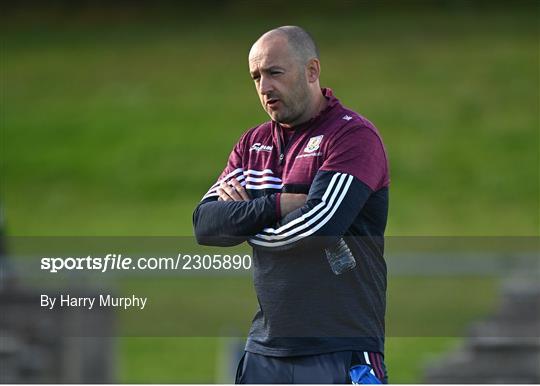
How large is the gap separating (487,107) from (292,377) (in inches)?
974

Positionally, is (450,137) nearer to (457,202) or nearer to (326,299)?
(457,202)

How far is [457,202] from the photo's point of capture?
25266 mm

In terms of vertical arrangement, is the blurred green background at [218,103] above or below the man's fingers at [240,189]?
above

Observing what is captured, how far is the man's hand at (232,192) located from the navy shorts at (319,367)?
0.67 meters

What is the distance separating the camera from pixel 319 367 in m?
5.11

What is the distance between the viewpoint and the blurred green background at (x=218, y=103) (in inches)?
989

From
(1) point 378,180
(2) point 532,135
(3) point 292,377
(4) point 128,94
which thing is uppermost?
(4) point 128,94

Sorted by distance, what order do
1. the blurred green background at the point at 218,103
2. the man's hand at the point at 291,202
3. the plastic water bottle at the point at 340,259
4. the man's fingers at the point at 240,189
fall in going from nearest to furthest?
the plastic water bottle at the point at 340,259 < the man's hand at the point at 291,202 < the man's fingers at the point at 240,189 < the blurred green background at the point at 218,103

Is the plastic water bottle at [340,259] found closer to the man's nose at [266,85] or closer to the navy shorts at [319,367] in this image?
the navy shorts at [319,367]

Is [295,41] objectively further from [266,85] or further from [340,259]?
[340,259]

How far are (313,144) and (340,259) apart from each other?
48cm

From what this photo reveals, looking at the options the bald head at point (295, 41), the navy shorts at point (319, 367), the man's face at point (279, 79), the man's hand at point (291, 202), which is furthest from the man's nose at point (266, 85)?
the navy shorts at point (319, 367)

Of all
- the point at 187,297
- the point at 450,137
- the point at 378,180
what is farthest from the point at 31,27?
the point at 378,180

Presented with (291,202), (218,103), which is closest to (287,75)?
(291,202)
